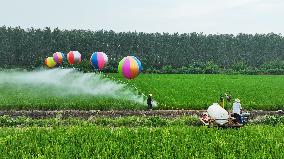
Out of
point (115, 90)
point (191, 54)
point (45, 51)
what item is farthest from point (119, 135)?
point (191, 54)

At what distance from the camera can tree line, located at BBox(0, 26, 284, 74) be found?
71.6m

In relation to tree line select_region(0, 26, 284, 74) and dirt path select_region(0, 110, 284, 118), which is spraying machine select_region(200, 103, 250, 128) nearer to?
dirt path select_region(0, 110, 284, 118)

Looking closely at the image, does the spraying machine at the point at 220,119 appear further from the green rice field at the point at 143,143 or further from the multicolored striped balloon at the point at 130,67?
the multicolored striped balloon at the point at 130,67

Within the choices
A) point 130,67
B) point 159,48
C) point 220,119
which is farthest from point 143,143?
point 159,48

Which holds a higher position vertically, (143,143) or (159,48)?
(159,48)

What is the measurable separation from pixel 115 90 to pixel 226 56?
5275 centimetres

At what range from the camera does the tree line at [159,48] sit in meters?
71.6

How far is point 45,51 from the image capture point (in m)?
74.5

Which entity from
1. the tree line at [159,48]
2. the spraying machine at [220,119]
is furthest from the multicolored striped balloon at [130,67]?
the tree line at [159,48]

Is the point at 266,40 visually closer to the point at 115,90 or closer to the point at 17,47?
the point at 17,47

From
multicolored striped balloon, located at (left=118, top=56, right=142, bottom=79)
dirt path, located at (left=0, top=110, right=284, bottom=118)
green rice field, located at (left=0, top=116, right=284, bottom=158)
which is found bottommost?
dirt path, located at (left=0, top=110, right=284, bottom=118)

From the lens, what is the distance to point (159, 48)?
81375 millimetres

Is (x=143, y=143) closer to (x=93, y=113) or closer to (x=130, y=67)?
(x=93, y=113)

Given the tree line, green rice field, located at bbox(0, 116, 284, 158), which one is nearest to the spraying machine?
green rice field, located at bbox(0, 116, 284, 158)
